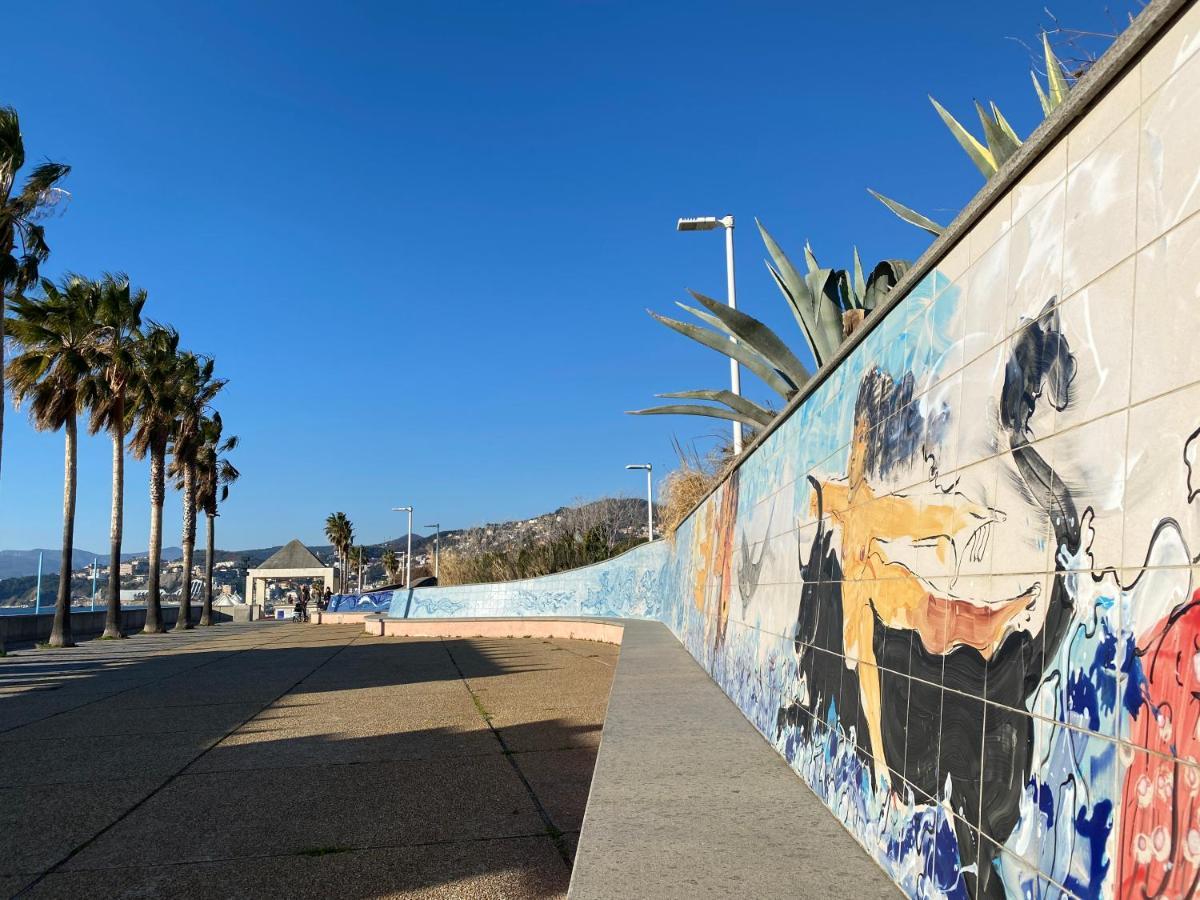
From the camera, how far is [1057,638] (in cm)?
240

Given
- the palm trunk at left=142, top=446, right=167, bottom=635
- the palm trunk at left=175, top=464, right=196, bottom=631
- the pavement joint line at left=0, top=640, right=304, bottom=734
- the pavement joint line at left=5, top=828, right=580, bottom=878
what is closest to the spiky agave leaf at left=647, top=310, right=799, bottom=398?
the pavement joint line at left=5, top=828, right=580, bottom=878

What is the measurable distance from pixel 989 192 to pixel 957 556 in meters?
1.20

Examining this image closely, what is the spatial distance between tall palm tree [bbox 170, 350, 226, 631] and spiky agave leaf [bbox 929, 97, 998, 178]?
34643 millimetres

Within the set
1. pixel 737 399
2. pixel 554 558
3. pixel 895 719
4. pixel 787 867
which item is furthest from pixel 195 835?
pixel 554 558

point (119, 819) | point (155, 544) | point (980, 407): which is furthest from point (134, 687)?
point (155, 544)

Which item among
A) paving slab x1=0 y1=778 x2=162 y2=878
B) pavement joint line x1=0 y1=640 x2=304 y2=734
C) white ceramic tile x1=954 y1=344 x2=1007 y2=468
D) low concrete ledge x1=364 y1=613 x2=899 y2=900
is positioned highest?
white ceramic tile x1=954 y1=344 x2=1007 y2=468

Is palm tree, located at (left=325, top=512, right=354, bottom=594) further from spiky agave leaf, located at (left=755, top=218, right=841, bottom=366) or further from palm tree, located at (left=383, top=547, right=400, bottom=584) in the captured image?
spiky agave leaf, located at (left=755, top=218, right=841, bottom=366)

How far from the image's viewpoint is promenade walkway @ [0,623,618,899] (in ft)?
18.1

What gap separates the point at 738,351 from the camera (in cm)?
973

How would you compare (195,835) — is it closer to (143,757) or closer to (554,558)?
(143,757)

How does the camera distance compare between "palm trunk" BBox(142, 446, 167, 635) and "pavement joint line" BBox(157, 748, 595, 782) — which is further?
"palm trunk" BBox(142, 446, 167, 635)

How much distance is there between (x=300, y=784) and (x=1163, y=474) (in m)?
7.43

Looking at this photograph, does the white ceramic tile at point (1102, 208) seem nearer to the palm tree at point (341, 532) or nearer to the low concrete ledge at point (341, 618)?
the low concrete ledge at point (341, 618)

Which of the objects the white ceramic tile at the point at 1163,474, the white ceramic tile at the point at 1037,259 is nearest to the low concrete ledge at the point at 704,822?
the white ceramic tile at the point at 1163,474
